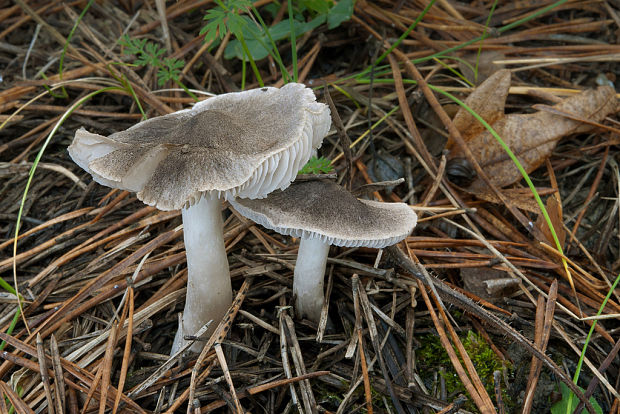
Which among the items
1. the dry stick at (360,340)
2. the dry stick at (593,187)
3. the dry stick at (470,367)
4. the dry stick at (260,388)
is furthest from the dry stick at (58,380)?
the dry stick at (593,187)

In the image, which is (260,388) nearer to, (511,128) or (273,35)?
(511,128)

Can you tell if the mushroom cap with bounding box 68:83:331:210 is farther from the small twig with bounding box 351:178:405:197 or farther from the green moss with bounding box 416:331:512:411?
the green moss with bounding box 416:331:512:411

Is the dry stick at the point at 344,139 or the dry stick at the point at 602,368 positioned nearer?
the dry stick at the point at 602,368

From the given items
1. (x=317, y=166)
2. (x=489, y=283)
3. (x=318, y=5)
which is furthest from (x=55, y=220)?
(x=489, y=283)

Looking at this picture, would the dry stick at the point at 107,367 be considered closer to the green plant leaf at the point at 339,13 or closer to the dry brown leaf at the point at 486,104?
the dry brown leaf at the point at 486,104

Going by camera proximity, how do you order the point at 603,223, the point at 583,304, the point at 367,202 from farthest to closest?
1. the point at 603,223
2. the point at 583,304
3. the point at 367,202

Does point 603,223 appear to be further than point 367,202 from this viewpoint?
Yes

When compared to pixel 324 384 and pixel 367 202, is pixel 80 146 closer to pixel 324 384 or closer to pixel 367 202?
pixel 367 202

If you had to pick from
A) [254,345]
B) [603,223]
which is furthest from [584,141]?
[254,345]
